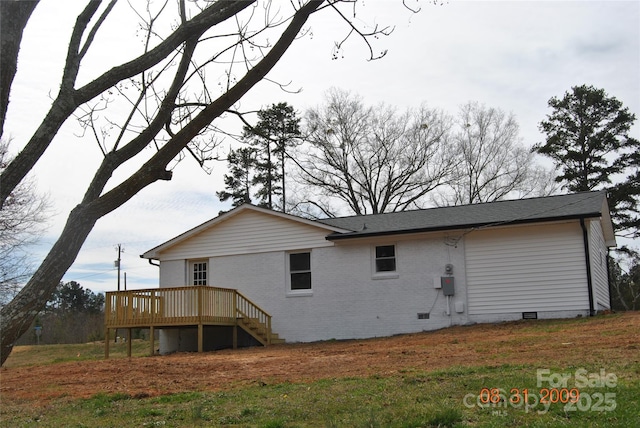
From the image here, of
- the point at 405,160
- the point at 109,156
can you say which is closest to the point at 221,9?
the point at 109,156

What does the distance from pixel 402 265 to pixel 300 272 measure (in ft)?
11.6

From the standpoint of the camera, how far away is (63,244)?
3.65 meters


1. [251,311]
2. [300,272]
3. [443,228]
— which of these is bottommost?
[251,311]

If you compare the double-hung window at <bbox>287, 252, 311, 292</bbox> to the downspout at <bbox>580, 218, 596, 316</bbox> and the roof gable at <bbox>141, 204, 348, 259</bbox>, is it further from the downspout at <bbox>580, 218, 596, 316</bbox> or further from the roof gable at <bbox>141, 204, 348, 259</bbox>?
the downspout at <bbox>580, 218, 596, 316</bbox>

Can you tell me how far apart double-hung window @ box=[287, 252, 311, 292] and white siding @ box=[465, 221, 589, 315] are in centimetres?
528

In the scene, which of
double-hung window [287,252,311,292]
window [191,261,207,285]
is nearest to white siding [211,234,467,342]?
double-hung window [287,252,311,292]

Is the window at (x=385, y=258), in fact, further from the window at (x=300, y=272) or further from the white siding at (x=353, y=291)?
the window at (x=300, y=272)

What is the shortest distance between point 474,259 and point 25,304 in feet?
54.2

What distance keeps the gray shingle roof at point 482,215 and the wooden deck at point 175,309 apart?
3.88m

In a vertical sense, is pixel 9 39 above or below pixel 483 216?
below

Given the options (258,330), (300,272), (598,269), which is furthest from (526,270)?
(258,330)

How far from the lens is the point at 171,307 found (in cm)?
1920

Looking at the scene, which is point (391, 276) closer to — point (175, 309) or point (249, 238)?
point (249, 238)

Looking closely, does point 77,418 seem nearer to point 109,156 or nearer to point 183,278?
point 109,156
